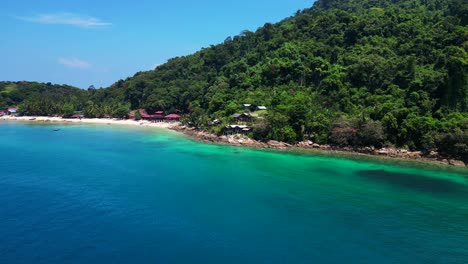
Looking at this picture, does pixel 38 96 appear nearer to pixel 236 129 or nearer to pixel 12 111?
pixel 12 111

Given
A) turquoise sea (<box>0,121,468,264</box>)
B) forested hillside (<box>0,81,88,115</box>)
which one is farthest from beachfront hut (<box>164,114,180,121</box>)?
turquoise sea (<box>0,121,468,264</box>)

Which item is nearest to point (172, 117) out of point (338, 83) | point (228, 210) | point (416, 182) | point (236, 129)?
point (236, 129)

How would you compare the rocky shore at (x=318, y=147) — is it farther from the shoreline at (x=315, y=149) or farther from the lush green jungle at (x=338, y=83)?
the lush green jungle at (x=338, y=83)

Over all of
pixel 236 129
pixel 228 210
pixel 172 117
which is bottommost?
pixel 228 210

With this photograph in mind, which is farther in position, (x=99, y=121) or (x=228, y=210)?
(x=99, y=121)

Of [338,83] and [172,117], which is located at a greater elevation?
[338,83]

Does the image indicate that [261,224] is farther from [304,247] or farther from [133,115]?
[133,115]

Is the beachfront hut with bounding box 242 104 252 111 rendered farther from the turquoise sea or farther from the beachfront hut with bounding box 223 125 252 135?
the turquoise sea
